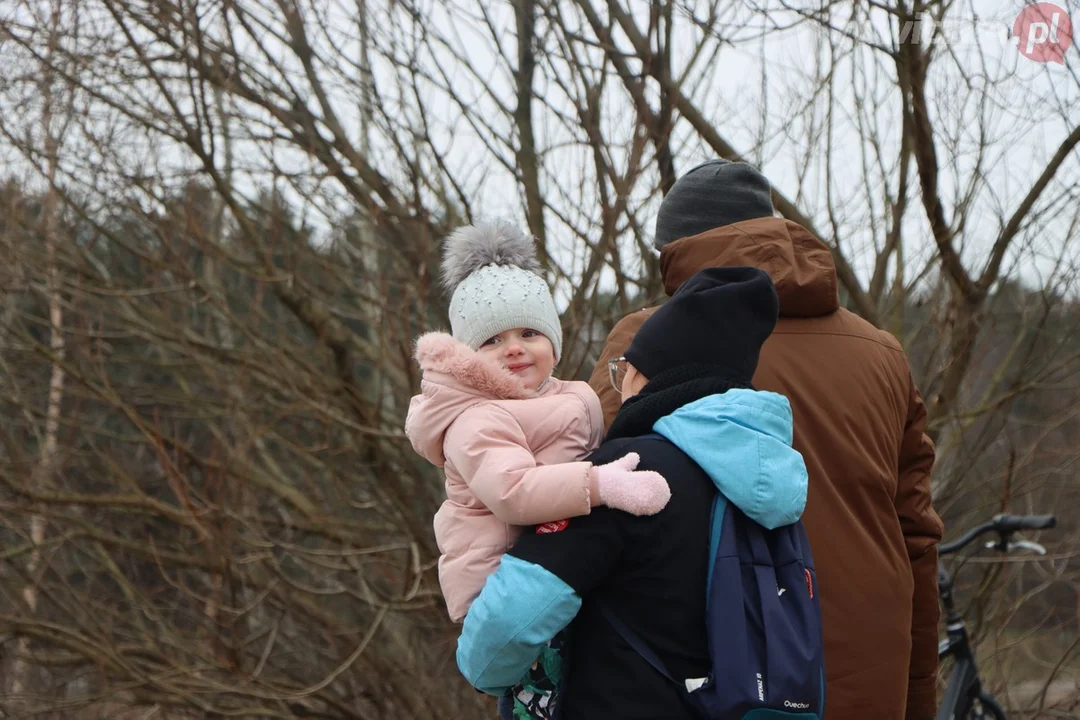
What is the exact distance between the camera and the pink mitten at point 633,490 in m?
1.38

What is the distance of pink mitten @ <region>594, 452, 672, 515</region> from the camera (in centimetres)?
138

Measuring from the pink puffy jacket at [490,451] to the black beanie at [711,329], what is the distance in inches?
6.7

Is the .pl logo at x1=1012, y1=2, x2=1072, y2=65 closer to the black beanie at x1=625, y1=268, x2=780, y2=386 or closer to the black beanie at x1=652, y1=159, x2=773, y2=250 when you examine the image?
the black beanie at x1=652, y1=159, x2=773, y2=250

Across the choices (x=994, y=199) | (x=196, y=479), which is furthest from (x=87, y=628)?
(x=994, y=199)

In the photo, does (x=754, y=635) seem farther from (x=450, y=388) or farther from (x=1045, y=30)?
(x=1045, y=30)

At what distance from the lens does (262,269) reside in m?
5.42

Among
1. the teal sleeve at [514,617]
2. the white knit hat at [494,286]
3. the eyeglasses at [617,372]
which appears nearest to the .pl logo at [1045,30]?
the white knit hat at [494,286]

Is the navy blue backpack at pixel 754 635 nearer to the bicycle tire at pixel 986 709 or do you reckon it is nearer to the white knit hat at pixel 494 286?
the white knit hat at pixel 494 286

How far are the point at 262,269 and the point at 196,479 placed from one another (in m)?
1.99

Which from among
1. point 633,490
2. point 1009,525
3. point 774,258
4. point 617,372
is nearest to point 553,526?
point 633,490

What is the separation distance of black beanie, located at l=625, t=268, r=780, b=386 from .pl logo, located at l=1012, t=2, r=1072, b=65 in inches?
102

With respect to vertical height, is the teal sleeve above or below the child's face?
below

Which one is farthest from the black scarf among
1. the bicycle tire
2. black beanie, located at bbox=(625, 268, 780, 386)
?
the bicycle tire

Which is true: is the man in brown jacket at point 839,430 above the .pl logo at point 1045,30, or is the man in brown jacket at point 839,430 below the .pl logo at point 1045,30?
below
